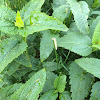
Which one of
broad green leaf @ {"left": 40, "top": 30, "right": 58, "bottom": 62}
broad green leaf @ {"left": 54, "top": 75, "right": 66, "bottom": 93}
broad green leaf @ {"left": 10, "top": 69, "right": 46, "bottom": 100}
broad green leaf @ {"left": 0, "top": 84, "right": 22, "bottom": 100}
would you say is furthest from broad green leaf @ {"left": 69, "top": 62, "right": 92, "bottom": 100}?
broad green leaf @ {"left": 0, "top": 84, "right": 22, "bottom": 100}

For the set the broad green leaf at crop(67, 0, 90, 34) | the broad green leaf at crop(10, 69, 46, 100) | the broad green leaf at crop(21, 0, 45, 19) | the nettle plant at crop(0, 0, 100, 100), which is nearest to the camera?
the broad green leaf at crop(10, 69, 46, 100)

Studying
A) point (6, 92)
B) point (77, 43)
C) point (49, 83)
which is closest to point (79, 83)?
point (49, 83)

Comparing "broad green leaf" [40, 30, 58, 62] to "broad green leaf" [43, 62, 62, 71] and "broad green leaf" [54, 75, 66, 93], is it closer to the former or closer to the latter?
"broad green leaf" [43, 62, 62, 71]

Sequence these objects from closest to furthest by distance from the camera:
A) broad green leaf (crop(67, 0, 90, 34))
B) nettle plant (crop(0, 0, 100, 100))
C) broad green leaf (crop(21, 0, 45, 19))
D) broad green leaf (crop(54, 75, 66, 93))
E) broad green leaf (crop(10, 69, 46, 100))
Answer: broad green leaf (crop(10, 69, 46, 100))
nettle plant (crop(0, 0, 100, 100))
broad green leaf (crop(54, 75, 66, 93))
broad green leaf (crop(21, 0, 45, 19))
broad green leaf (crop(67, 0, 90, 34))

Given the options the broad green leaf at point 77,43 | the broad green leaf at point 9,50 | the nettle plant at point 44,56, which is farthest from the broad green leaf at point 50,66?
the broad green leaf at point 9,50

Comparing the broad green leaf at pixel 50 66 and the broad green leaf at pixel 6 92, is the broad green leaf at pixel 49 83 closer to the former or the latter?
the broad green leaf at pixel 50 66

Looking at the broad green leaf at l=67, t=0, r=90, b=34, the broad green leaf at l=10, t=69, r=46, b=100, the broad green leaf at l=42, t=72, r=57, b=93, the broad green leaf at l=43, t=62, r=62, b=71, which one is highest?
the broad green leaf at l=67, t=0, r=90, b=34

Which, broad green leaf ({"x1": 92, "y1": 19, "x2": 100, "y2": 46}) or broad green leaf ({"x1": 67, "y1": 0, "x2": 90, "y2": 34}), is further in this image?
broad green leaf ({"x1": 67, "y1": 0, "x2": 90, "y2": 34})
